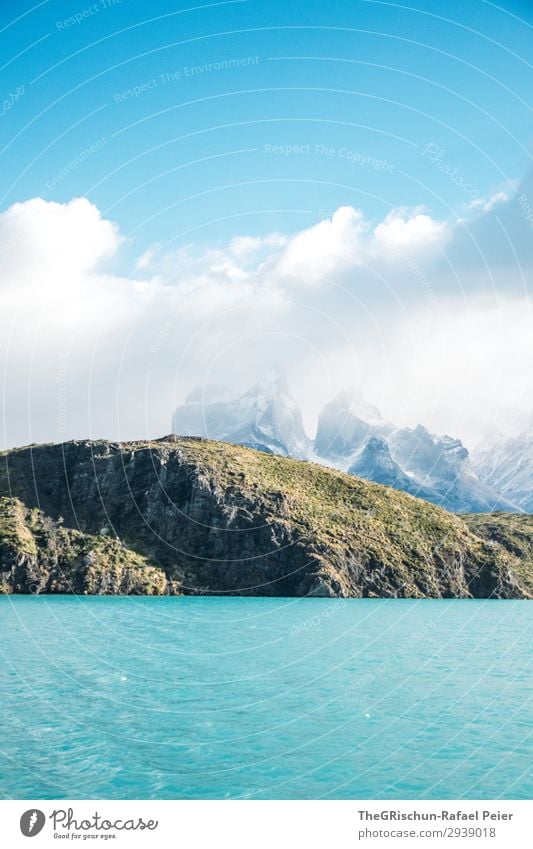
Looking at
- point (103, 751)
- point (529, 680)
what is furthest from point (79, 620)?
point (103, 751)

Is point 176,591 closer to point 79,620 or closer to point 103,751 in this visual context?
point 79,620

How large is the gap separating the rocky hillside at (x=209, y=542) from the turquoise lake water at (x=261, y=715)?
86.4 m

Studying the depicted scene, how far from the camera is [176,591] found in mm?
178375

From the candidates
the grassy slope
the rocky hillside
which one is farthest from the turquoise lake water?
the rocky hillside

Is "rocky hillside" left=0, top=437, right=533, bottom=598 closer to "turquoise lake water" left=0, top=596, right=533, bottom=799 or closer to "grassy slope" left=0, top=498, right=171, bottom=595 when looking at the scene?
"grassy slope" left=0, top=498, right=171, bottom=595

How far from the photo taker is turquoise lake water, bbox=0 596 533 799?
2850 centimetres

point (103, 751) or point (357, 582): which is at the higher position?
point (103, 751)

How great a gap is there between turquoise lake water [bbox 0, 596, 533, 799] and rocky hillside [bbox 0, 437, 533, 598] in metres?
86.4

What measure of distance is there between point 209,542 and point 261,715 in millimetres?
146699

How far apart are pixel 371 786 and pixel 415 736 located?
898 cm

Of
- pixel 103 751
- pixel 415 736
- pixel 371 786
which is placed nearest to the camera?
pixel 371 786

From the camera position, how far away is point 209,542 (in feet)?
610

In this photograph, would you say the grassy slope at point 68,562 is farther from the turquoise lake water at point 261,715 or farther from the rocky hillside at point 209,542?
the turquoise lake water at point 261,715

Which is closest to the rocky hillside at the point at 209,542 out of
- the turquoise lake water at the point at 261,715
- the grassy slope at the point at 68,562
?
the grassy slope at the point at 68,562
